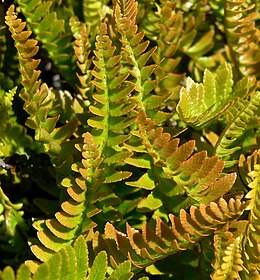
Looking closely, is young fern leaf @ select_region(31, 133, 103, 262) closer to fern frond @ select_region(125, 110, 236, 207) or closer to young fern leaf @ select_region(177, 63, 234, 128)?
fern frond @ select_region(125, 110, 236, 207)

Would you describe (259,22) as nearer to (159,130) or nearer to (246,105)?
(246,105)

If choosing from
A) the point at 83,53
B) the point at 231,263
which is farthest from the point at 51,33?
the point at 231,263

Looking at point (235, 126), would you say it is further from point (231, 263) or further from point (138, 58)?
point (231, 263)

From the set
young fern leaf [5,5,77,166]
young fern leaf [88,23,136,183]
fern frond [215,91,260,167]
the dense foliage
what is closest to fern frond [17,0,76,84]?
the dense foliage

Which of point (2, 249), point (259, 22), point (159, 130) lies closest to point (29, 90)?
point (159, 130)

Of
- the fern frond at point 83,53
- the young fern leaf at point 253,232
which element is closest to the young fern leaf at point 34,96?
the fern frond at point 83,53

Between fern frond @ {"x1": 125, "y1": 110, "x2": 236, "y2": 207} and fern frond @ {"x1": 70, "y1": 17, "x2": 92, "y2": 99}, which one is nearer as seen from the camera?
fern frond @ {"x1": 125, "y1": 110, "x2": 236, "y2": 207}

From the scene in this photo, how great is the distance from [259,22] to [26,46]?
0.73 m

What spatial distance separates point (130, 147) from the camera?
1.27 meters

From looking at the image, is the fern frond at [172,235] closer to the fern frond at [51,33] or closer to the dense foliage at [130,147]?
the dense foliage at [130,147]

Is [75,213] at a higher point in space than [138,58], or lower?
lower

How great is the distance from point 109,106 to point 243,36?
449 millimetres

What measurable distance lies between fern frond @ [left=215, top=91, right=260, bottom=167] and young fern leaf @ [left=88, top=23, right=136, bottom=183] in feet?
0.69

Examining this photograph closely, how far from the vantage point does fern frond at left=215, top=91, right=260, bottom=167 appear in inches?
51.5
